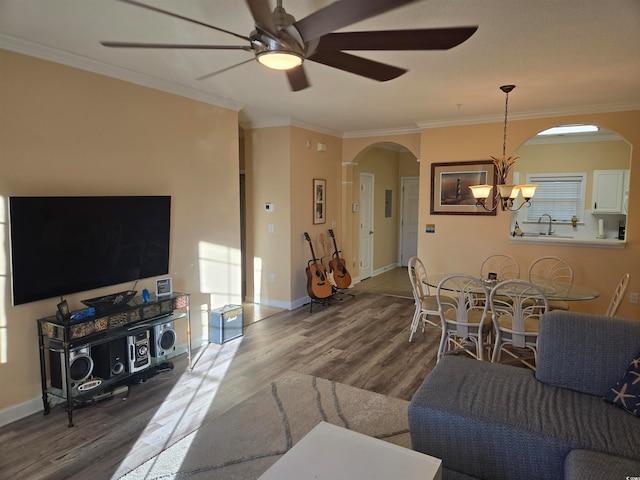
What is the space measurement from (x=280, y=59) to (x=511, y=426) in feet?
6.96

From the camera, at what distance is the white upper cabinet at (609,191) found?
6.70 m

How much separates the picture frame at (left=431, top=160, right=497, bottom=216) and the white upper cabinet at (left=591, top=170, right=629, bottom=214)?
107 inches

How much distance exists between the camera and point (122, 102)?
11.7 ft

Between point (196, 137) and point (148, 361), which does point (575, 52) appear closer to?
point (196, 137)

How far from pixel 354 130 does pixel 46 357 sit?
17.0 ft

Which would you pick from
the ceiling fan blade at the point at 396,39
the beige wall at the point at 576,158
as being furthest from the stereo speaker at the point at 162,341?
the beige wall at the point at 576,158

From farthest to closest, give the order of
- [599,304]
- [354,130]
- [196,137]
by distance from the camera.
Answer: [354,130]
[599,304]
[196,137]

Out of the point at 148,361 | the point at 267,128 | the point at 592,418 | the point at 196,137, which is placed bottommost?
the point at 148,361

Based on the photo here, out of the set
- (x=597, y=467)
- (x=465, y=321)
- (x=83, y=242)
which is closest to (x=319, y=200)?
(x=465, y=321)

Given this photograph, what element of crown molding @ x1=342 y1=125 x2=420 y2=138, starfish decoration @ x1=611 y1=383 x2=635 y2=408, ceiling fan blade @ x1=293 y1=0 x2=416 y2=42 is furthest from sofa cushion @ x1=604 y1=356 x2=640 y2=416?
crown molding @ x1=342 y1=125 x2=420 y2=138

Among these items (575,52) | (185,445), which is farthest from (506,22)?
(185,445)

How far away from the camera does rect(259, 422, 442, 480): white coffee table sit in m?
1.75

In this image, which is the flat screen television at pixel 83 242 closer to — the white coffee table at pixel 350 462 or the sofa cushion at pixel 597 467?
the white coffee table at pixel 350 462

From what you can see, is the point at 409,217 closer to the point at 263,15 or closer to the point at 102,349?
the point at 102,349
